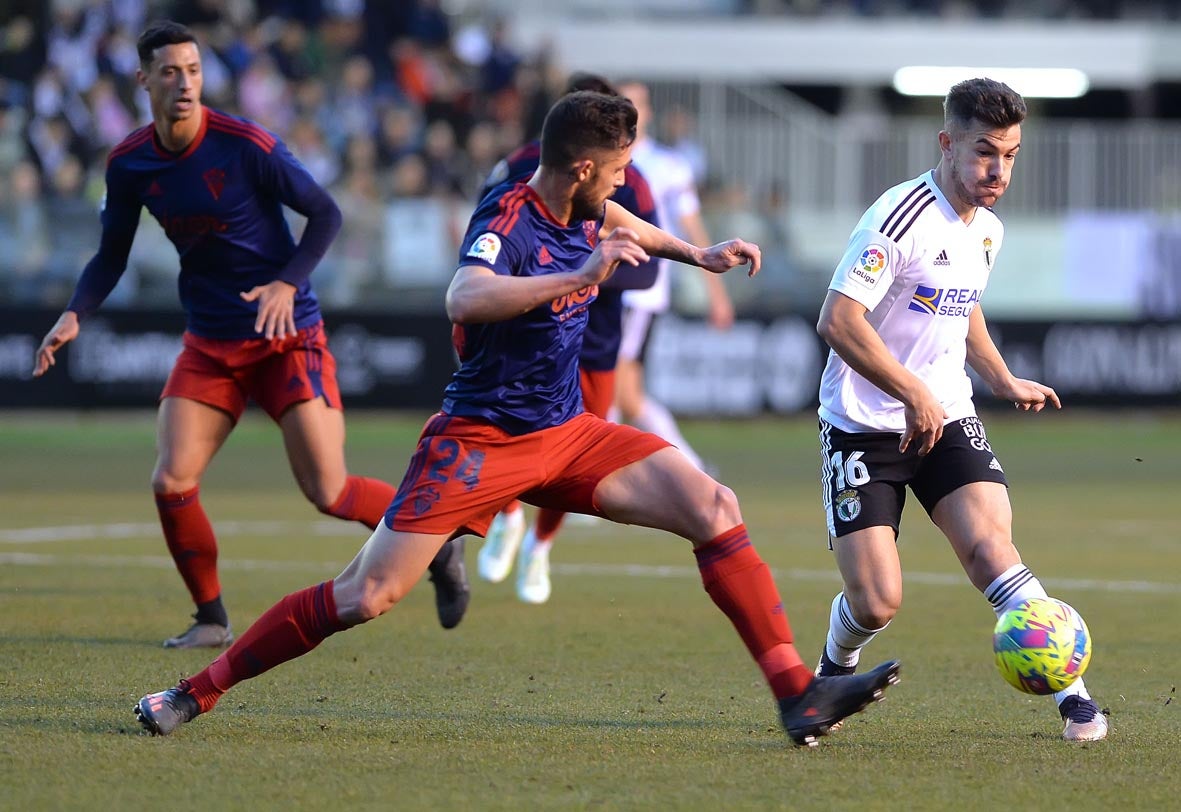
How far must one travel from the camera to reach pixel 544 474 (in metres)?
5.75

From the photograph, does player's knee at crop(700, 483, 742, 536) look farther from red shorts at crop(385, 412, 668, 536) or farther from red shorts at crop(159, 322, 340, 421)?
red shorts at crop(159, 322, 340, 421)

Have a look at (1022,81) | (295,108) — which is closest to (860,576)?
(295,108)

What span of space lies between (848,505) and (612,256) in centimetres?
149

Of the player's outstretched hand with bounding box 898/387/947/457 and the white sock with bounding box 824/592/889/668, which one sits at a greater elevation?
the player's outstretched hand with bounding box 898/387/947/457

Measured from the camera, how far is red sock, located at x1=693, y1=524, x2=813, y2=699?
5.69 meters

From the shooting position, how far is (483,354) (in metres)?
5.71

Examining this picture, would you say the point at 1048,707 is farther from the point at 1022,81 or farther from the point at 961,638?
the point at 1022,81

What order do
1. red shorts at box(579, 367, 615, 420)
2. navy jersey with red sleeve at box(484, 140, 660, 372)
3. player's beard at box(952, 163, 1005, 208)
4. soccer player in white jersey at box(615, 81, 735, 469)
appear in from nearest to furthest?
player's beard at box(952, 163, 1005, 208) → navy jersey with red sleeve at box(484, 140, 660, 372) → red shorts at box(579, 367, 615, 420) → soccer player in white jersey at box(615, 81, 735, 469)

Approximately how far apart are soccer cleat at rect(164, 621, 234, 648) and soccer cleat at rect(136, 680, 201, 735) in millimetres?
1851

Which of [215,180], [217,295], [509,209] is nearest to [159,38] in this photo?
[215,180]

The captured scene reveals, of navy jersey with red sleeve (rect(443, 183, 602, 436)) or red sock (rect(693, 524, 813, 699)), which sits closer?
navy jersey with red sleeve (rect(443, 183, 602, 436))

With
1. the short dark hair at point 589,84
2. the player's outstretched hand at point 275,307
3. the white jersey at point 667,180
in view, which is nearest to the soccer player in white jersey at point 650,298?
the white jersey at point 667,180

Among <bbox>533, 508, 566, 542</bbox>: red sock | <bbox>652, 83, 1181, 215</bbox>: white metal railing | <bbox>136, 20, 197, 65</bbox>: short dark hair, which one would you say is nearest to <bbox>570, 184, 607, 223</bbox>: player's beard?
<bbox>136, 20, 197, 65</bbox>: short dark hair

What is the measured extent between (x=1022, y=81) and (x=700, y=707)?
2864 cm
